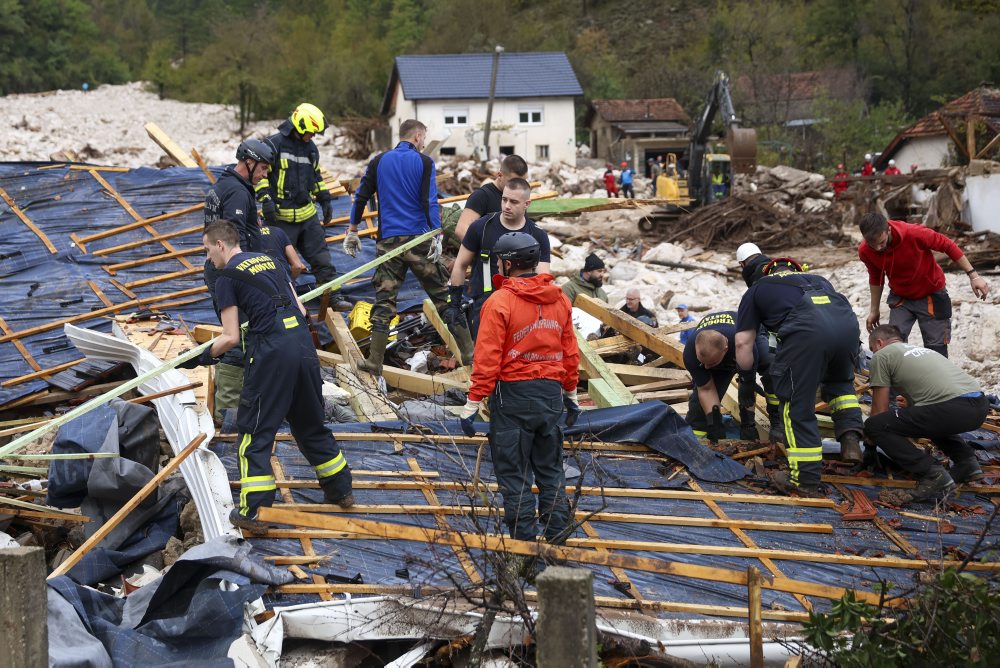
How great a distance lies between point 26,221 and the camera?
38.5ft

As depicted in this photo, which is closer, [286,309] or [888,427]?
[286,309]

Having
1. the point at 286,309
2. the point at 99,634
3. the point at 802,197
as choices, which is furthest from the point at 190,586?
the point at 802,197

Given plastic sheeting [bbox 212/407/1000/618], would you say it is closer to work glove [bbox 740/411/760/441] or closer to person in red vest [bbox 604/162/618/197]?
work glove [bbox 740/411/760/441]

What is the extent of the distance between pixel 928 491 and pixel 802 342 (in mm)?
1199

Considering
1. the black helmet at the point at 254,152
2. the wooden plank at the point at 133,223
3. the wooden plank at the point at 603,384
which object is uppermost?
the black helmet at the point at 254,152

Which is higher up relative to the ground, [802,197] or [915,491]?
[802,197]

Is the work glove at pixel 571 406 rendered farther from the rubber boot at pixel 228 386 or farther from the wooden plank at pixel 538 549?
the rubber boot at pixel 228 386

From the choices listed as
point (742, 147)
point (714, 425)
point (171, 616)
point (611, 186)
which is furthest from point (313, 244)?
point (611, 186)

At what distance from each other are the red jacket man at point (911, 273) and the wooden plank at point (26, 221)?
29.0 ft

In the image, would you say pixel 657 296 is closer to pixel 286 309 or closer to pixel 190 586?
pixel 286 309

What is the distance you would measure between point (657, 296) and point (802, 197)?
9.77 meters

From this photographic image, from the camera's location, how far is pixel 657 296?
14.6 m

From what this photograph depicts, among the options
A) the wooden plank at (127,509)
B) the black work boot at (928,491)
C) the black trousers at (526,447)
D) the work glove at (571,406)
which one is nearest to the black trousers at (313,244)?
the wooden plank at (127,509)

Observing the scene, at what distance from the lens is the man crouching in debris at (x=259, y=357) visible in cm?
507
